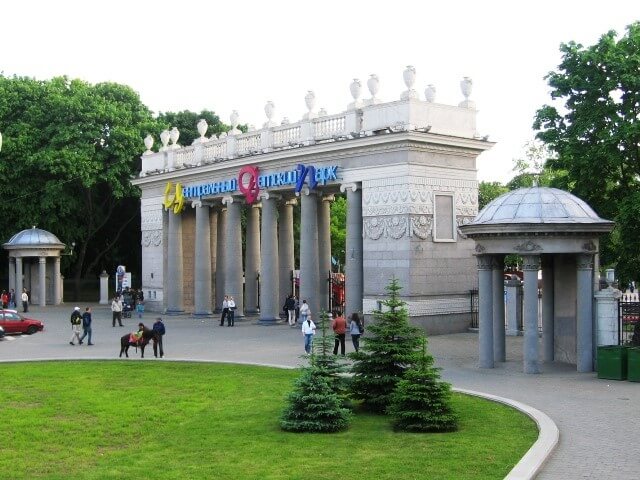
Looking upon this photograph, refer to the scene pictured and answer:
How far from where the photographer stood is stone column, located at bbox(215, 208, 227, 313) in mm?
51531

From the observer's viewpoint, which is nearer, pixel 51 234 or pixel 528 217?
pixel 528 217

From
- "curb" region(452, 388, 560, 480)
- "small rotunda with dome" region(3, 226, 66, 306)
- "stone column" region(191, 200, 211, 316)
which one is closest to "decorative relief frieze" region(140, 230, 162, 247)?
"stone column" region(191, 200, 211, 316)

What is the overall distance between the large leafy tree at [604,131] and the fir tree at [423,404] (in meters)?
14.3

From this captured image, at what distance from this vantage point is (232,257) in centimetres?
4781

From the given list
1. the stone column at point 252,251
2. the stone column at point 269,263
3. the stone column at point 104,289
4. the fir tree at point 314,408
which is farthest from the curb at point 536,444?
the stone column at point 104,289

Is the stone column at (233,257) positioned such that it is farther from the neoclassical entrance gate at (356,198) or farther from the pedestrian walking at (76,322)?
the pedestrian walking at (76,322)

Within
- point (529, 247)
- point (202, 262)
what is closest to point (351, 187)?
point (202, 262)

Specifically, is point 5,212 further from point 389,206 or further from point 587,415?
point 587,415

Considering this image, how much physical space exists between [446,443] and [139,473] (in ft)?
17.8

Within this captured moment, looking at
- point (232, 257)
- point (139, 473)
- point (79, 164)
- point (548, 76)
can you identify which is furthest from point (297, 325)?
point (139, 473)

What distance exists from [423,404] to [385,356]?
2.04m

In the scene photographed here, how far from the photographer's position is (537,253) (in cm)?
2486

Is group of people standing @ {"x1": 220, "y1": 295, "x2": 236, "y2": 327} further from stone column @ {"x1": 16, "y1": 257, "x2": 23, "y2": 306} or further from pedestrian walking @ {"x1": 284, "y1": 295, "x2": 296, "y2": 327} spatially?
stone column @ {"x1": 16, "y1": 257, "x2": 23, "y2": 306}

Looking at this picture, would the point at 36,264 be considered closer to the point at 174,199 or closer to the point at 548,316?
the point at 174,199
